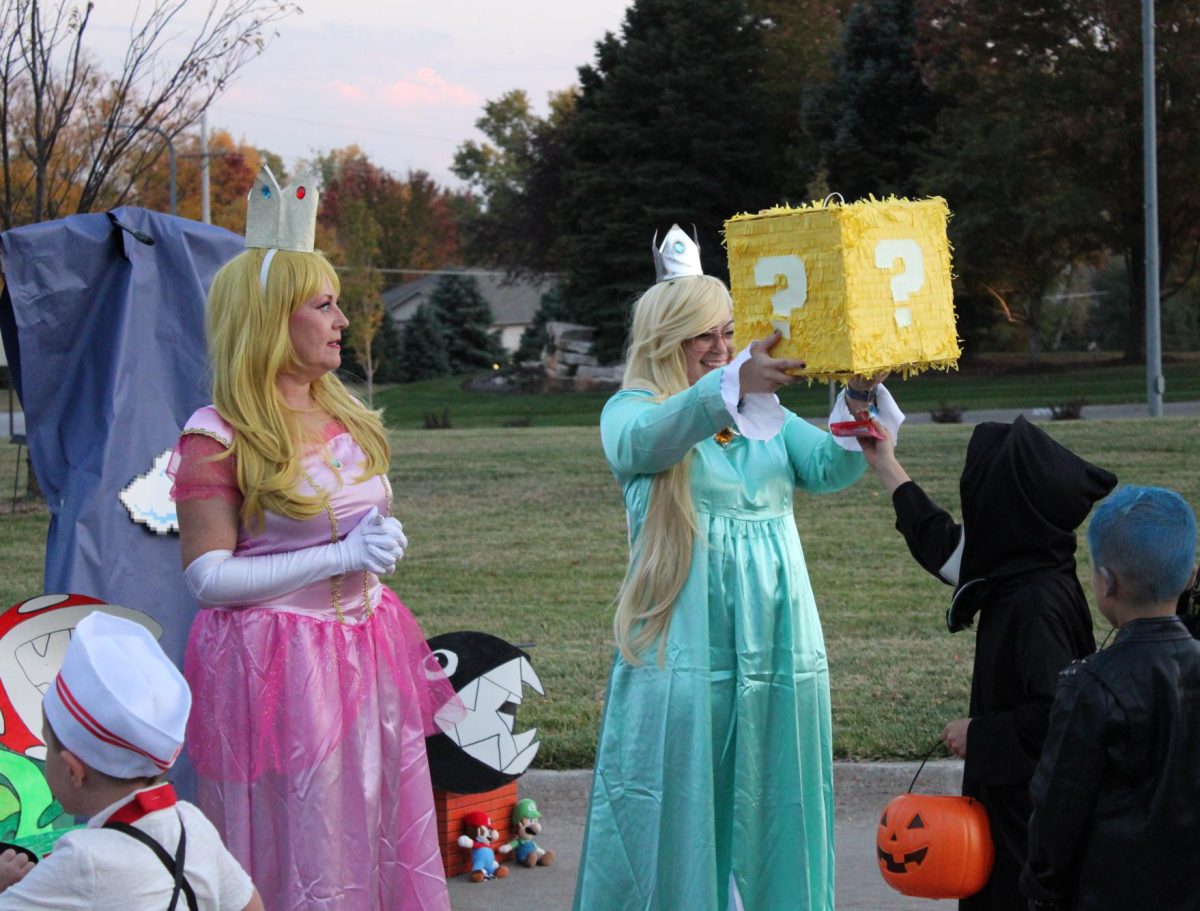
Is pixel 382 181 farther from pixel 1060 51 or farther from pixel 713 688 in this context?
pixel 713 688

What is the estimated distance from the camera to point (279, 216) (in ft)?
11.3

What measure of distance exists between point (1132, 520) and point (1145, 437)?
13028 mm

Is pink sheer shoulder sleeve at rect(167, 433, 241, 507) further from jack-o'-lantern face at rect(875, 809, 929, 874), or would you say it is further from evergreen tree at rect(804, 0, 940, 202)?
evergreen tree at rect(804, 0, 940, 202)

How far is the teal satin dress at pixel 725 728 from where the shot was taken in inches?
147

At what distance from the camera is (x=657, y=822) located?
3.75m

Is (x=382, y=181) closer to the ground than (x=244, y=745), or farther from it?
farther from it

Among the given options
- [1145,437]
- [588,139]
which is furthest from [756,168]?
[1145,437]

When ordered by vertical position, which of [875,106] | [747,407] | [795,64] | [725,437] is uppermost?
[795,64]

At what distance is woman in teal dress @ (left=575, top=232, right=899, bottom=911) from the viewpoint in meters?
3.73

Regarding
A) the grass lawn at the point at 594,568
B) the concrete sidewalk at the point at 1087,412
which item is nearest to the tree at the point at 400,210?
the concrete sidewalk at the point at 1087,412

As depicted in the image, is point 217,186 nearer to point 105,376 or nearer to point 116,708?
point 105,376

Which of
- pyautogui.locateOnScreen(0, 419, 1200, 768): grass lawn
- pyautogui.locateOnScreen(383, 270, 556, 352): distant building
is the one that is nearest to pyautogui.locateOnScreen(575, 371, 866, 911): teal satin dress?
pyautogui.locateOnScreen(0, 419, 1200, 768): grass lawn

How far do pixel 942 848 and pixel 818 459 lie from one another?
3.46ft

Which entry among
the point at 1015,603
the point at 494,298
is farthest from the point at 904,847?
the point at 494,298
